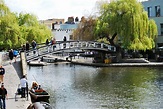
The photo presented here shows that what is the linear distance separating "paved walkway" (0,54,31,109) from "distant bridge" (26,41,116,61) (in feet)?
14.3

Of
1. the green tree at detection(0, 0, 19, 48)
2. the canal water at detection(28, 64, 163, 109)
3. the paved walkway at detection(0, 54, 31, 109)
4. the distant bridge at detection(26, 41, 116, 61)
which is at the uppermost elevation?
the green tree at detection(0, 0, 19, 48)

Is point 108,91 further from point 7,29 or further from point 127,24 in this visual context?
point 7,29

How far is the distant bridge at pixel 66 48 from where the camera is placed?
40688mm

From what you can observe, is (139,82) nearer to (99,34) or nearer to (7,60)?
(7,60)

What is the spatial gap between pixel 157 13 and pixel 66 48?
85.7ft

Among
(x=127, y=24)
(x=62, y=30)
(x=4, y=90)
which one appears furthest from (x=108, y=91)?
(x=62, y=30)

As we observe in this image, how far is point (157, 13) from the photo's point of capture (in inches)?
2648

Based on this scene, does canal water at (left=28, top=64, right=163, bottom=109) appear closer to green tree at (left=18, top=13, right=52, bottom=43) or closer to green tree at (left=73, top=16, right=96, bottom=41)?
green tree at (left=73, top=16, right=96, bottom=41)

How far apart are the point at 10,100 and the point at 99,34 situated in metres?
36.2

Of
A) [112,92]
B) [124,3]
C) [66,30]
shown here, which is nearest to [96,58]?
[124,3]

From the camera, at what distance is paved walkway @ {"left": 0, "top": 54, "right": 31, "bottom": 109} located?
21984 millimetres

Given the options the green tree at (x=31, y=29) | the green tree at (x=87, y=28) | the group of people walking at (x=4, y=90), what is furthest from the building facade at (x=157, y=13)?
the group of people walking at (x=4, y=90)

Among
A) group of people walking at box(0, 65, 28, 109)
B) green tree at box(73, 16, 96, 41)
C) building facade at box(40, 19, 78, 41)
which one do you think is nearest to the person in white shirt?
group of people walking at box(0, 65, 28, 109)

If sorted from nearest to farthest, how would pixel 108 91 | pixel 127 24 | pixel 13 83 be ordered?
pixel 13 83 < pixel 108 91 < pixel 127 24
